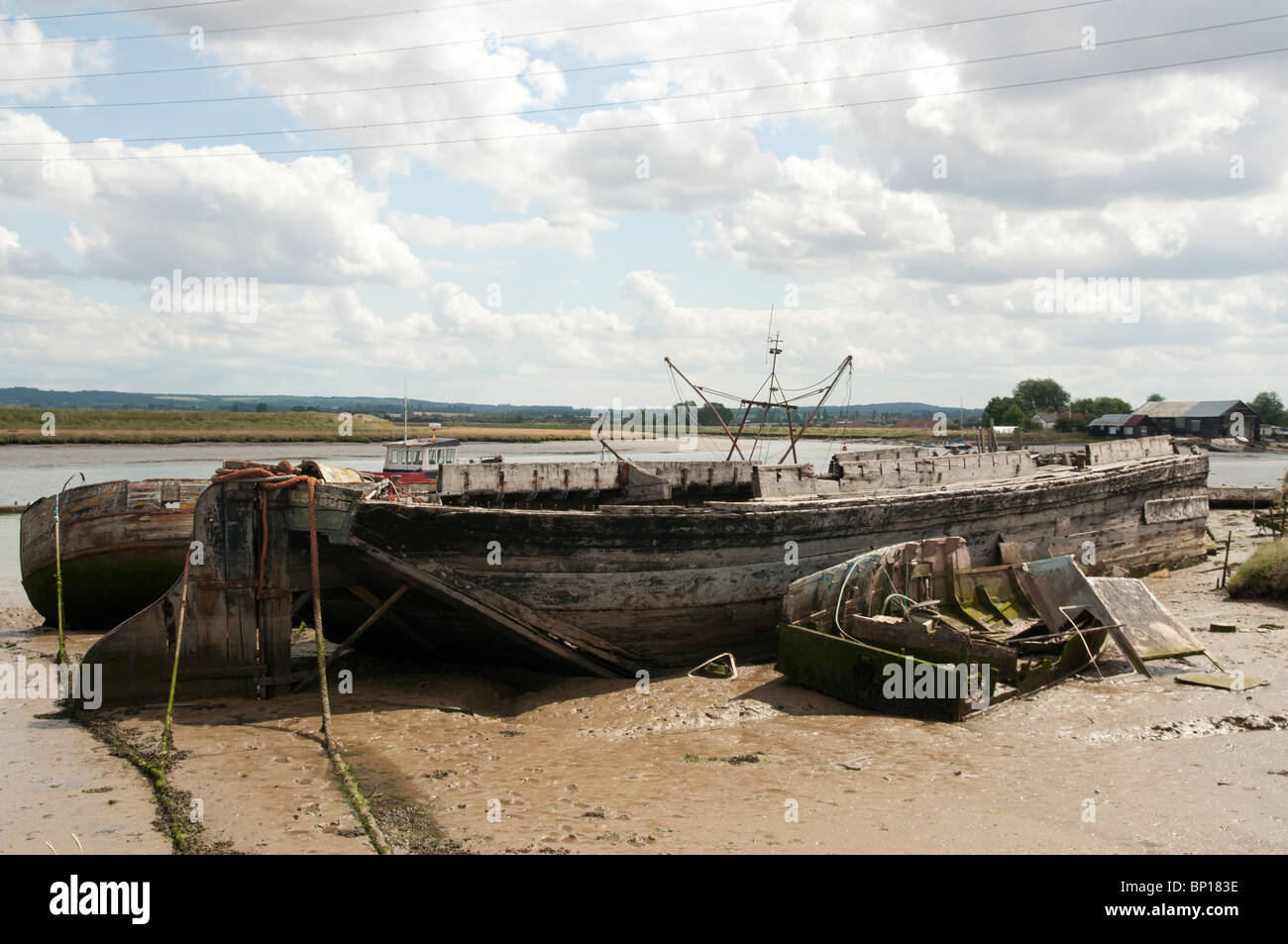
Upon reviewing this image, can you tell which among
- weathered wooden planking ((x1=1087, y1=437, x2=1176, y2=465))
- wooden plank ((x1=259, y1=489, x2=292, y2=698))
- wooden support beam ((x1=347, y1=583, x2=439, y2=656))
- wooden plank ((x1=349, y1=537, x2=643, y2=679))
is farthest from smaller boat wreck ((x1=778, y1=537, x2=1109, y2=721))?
weathered wooden planking ((x1=1087, y1=437, x2=1176, y2=465))

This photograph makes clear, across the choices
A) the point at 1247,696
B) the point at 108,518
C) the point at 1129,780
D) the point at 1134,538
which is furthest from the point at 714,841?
the point at 1134,538

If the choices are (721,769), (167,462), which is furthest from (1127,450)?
(167,462)

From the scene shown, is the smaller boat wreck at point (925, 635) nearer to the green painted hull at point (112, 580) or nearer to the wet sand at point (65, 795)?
the wet sand at point (65, 795)

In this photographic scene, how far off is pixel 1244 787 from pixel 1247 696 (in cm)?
261

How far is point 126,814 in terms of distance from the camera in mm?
6520

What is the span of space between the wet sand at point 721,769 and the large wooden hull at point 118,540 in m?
4.01

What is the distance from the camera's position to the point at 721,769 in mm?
7402

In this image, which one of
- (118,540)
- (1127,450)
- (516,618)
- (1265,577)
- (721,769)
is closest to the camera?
(721,769)

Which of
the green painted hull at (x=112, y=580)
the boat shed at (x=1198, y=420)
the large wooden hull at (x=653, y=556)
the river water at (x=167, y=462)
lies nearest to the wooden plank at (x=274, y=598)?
the large wooden hull at (x=653, y=556)

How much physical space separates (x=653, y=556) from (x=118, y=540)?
839 cm

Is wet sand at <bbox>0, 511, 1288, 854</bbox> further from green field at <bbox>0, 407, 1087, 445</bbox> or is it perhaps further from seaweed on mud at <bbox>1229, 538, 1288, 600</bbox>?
green field at <bbox>0, 407, 1087, 445</bbox>

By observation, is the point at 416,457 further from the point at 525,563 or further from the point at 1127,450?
the point at 1127,450

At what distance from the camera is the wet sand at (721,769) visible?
605 centimetres
